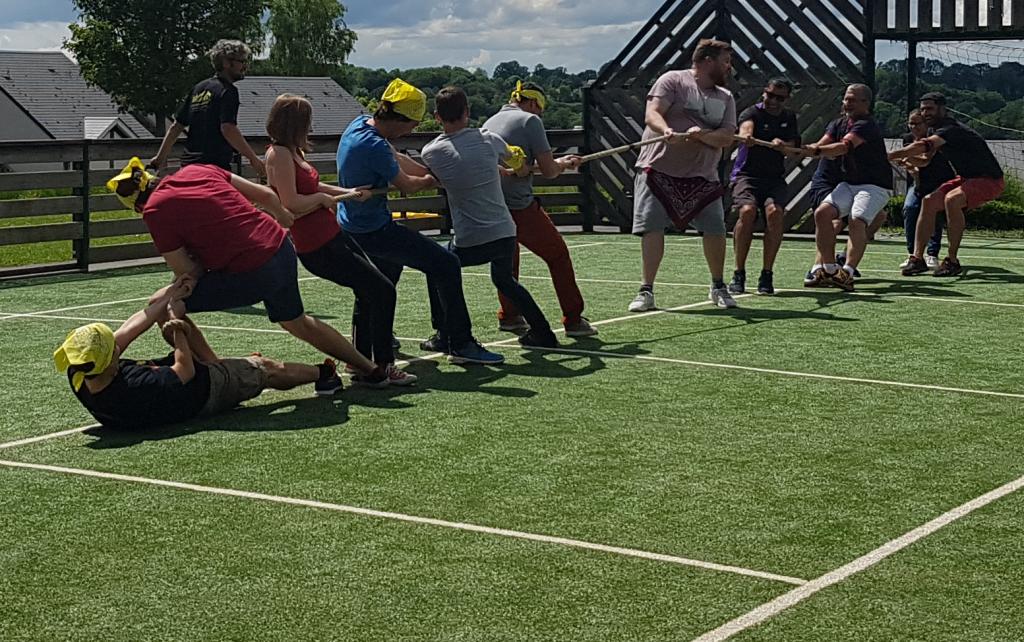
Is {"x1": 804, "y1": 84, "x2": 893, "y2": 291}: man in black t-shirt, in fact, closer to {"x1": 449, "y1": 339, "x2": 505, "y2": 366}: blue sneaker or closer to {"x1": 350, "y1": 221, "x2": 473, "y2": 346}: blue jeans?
{"x1": 449, "y1": 339, "x2": 505, "y2": 366}: blue sneaker

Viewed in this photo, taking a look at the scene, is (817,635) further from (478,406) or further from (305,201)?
(305,201)

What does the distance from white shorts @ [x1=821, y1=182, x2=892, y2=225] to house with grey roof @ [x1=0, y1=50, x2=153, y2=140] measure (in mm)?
77020

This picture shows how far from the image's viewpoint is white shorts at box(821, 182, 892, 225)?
13.7 metres

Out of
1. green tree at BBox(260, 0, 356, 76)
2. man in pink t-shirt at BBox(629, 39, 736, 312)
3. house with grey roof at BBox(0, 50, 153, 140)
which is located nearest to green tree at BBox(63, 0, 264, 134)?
house with grey roof at BBox(0, 50, 153, 140)

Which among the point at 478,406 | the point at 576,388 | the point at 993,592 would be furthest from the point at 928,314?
the point at 993,592

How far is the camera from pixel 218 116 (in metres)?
12.4

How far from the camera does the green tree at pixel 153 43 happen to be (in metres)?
73.4

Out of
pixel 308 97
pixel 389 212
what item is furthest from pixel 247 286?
pixel 308 97

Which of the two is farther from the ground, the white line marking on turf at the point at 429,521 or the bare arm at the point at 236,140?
the bare arm at the point at 236,140

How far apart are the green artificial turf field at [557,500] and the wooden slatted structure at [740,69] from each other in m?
8.95

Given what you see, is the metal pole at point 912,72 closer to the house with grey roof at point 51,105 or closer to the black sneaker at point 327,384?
the black sneaker at point 327,384

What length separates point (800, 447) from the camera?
23.9 feet

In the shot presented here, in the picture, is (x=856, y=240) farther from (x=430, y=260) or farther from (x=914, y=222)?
(x=430, y=260)

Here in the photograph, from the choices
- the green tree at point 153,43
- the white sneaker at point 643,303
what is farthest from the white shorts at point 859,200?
the green tree at point 153,43
